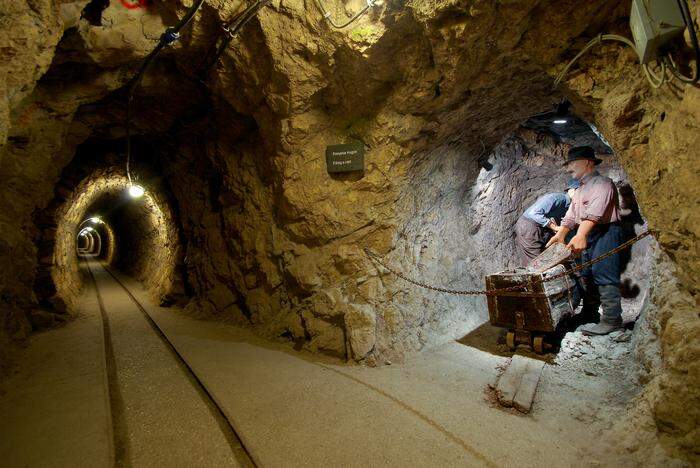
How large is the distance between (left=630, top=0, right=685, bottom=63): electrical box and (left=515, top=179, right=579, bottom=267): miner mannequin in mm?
4188

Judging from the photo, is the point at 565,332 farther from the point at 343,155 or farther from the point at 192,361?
the point at 192,361

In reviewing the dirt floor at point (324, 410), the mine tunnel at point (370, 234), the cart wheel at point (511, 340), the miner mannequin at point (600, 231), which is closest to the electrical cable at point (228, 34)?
the mine tunnel at point (370, 234)

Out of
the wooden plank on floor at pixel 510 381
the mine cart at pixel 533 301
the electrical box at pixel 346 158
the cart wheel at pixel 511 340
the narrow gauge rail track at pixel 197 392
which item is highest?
the electrical box at pixel 346 158

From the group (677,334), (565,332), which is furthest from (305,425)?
(565,332)

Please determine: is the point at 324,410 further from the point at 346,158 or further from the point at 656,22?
the point at 656,22

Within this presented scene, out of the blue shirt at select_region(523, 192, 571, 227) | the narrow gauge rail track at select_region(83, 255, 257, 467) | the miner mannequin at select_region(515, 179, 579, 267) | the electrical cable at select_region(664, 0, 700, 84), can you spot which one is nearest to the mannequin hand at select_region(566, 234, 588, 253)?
the miner mannequin at select_region(515, 179, 579, 267)

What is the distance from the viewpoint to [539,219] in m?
6.02

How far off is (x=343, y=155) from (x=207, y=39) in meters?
2.35

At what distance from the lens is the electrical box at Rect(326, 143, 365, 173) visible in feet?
14.6

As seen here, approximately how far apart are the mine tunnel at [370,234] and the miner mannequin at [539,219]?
51 mm

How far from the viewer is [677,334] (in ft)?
8.13

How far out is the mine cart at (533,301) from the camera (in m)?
3.92

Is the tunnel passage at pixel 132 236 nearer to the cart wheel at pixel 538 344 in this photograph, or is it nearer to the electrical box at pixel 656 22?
the cart wheel at pixel 538 344

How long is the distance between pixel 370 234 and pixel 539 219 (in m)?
3.58
